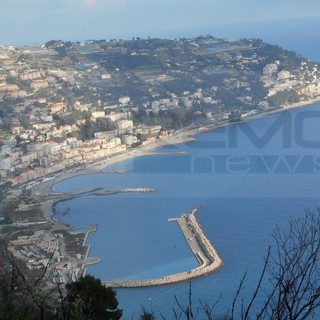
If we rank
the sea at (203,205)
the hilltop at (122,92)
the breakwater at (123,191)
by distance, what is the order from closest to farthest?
1. the sea at (203,205)
2. the breakwater at (123,191)
3. the hilltop at (122,92)

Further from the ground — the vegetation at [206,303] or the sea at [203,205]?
the vegetation at [206,303]

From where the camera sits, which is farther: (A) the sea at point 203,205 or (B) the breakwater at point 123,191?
(B) the breakwater at point 123,191

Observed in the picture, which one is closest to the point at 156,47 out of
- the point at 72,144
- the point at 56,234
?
the point at 72,144

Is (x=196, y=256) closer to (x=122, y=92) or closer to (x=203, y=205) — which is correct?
(x=203, y=205)

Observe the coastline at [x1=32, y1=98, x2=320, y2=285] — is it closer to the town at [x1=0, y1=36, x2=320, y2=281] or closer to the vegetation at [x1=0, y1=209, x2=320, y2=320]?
the town at [x1=0, y1=36, x2=320, y2=281]

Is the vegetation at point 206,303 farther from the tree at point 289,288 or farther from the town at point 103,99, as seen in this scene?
the town at point 103,99

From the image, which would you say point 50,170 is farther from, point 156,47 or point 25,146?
point 156,47

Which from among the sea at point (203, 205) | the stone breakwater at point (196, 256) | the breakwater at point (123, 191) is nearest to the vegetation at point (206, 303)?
the sea at point (203, 205)
